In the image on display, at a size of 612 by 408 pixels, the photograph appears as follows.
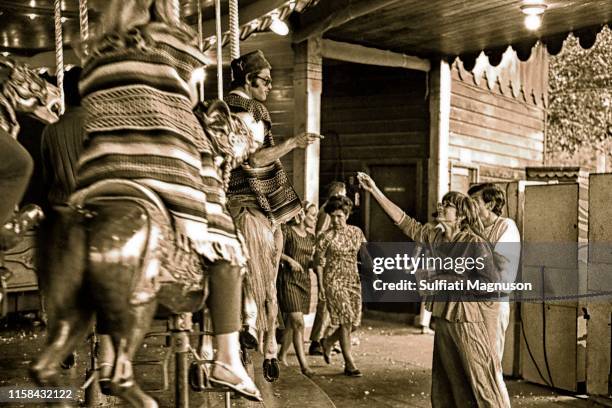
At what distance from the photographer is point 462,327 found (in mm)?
6340

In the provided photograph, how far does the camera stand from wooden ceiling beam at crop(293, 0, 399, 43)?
29.2 feet

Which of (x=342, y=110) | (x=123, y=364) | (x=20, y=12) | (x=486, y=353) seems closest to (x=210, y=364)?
(x=123, y=364)

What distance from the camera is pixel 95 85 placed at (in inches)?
113

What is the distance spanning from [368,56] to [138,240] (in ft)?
31.1

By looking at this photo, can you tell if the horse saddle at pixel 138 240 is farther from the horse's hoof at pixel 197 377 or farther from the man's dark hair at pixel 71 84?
the man's dark hair at pixel 71 84

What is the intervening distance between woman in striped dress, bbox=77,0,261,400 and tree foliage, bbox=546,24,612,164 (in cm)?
2020

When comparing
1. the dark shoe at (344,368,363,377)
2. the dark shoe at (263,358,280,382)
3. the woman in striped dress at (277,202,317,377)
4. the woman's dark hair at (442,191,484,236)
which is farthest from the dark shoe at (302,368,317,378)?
the dark shoe at (263,358,280,382)

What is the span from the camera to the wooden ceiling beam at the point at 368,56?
1102 centimetres

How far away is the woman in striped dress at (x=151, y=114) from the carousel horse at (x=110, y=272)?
7 cm

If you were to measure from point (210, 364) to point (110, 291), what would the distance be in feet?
2.77

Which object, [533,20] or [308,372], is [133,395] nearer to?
[308,372]

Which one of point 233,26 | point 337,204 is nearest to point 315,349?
point 337,204

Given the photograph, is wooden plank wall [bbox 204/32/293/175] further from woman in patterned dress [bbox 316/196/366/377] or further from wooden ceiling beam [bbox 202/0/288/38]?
wooden ceiling beam [bbox 202/0/288/38]

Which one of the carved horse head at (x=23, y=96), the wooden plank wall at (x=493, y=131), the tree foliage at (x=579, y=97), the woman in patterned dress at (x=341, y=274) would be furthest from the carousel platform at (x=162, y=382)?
the tree foliage at (x=579, y=97)
